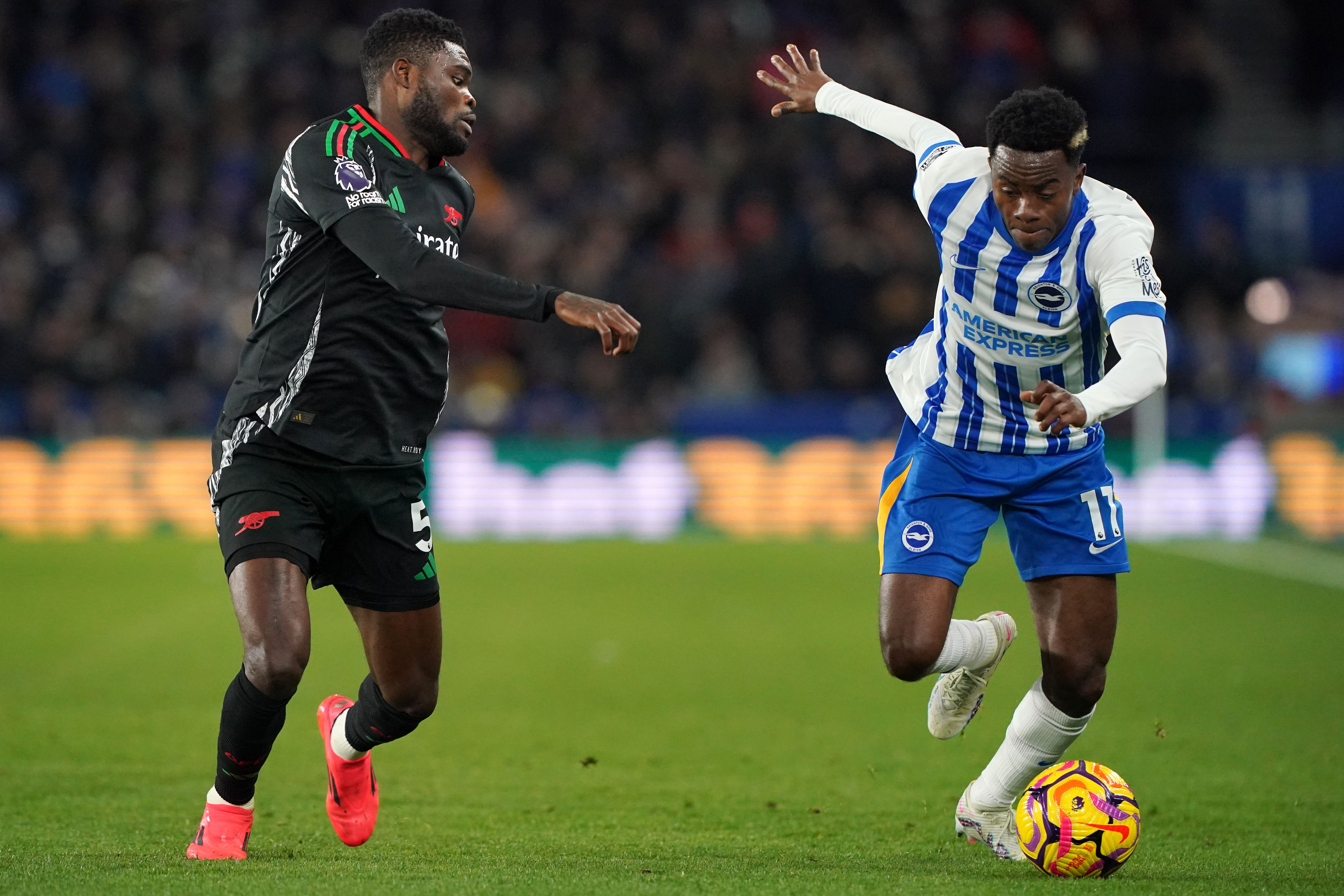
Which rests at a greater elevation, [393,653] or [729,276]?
[729,276]

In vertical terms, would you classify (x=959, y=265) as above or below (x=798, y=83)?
below

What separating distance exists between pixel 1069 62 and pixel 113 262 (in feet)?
38.0

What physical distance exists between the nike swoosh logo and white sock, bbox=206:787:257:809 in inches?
106

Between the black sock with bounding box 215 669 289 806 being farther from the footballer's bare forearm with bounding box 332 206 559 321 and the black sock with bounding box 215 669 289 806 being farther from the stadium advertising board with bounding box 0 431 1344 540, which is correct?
the stadium advertising board with bounding box 0 431 1344 540

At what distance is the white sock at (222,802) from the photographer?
189 inches

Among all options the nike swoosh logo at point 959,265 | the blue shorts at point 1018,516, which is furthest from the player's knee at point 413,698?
the nike swoosh logo at point 959,265

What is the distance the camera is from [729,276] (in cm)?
1734

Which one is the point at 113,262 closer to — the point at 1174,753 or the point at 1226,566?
the point at 1226,566

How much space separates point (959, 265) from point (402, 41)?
184 centimetres

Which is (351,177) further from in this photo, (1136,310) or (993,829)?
(993,829)

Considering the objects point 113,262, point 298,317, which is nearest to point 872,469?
point 113,262

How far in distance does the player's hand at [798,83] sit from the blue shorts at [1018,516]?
1.34 metres

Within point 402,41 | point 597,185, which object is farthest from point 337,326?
point 597,185

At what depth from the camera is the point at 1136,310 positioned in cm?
457
